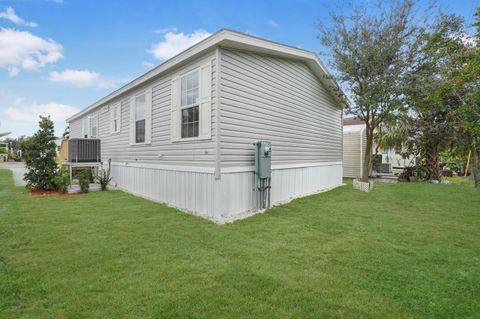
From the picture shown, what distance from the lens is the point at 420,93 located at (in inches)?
345

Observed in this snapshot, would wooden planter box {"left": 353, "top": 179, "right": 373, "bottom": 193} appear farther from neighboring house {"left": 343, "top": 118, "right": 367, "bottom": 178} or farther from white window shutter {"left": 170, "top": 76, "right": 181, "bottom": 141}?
white window shutter {"left": 170, "top": 76, "right": 181, "bottom": 141}

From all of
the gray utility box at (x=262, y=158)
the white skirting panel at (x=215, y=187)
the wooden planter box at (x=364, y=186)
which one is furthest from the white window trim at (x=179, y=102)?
the wooden planter box at (x=364, y=186)

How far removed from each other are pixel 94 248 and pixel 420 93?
961cm

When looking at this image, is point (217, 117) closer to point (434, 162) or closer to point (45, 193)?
point (45, 193)

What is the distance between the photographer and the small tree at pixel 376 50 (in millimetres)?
8781

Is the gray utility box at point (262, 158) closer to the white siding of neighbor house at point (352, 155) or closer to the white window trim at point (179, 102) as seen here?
the white window trim at point (179, 102)

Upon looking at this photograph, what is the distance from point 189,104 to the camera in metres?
6.26

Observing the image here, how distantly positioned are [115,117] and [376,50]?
909 cm

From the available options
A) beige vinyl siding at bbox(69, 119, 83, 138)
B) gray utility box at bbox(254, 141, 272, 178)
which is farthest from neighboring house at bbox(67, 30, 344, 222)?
beige vinyl siding at bbox(69, 119, 83, 138)

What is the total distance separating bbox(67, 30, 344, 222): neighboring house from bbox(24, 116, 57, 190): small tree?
1.98 metres

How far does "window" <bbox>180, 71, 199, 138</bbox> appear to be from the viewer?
239 inches

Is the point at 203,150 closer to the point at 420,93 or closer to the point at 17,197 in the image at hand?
the point at 17,197

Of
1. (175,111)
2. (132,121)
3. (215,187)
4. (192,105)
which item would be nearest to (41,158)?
(132,121)

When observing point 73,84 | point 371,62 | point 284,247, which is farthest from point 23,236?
point 73,84
